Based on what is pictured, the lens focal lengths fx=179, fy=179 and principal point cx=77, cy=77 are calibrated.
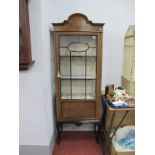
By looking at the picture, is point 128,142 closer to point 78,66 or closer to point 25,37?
point 78,66

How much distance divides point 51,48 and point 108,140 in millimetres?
1462

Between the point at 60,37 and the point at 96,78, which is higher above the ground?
the point at 60,37

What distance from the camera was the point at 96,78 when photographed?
7.73ft

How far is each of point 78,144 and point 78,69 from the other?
3.54ft

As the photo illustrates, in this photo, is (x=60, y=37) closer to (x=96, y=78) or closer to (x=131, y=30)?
(x=96, y=78)

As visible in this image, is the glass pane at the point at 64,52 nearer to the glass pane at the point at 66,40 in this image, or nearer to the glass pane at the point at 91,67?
the glass pane at the point at 66,40

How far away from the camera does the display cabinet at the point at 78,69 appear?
2.25 meters

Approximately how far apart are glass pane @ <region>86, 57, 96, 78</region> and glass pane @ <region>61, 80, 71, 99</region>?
0.30 m

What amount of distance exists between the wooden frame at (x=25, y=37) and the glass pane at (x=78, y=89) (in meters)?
0.81

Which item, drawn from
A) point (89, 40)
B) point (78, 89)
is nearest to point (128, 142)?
point (78, 89)

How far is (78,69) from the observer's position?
2570mm

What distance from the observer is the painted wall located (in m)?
2.04
